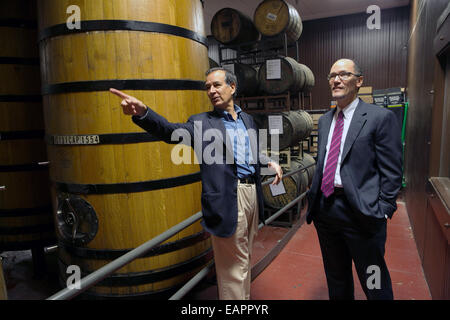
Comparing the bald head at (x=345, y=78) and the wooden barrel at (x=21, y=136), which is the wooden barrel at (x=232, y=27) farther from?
the bald head at (x=345, y=78)

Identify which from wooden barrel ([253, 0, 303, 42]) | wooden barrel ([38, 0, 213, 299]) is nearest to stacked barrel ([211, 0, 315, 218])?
wooden barrel ([253, 0, 303, 42])

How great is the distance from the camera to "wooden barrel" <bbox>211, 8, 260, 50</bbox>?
5.08 meters

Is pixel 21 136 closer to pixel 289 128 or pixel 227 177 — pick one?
pixel 227 177

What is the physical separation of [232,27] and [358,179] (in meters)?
4.09

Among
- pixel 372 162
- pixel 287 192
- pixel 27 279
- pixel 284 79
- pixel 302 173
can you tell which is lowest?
pixel 27 279

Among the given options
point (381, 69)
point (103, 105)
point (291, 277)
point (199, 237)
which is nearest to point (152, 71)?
point (103, 105)

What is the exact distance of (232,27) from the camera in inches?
201

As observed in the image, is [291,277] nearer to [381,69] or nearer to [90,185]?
[90,185]

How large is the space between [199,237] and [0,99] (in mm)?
2292

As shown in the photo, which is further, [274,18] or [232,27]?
[232,27]

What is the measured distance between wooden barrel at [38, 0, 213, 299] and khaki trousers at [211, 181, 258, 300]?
53cm

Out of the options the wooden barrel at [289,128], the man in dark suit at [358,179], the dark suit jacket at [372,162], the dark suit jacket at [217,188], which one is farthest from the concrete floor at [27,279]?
the wooden barrel at [289,128]

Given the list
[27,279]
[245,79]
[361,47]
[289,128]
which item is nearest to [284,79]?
[245,79]

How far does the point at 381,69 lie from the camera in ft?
28.6
